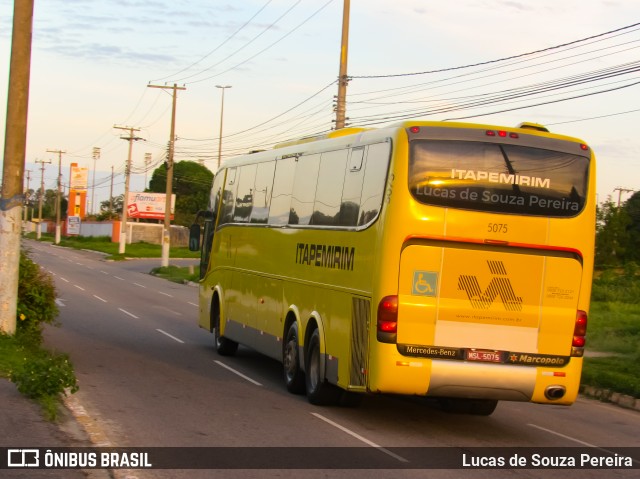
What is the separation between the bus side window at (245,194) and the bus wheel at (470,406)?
5.66 metres

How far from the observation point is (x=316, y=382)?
1423 centimetres

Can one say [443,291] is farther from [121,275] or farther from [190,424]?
[121,275]

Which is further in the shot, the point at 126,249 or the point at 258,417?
the point at 126,249

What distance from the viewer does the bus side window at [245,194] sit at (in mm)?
18828

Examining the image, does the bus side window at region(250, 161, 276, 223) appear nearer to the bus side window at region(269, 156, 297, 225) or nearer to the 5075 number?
the bus side window at region(269, 156, 297, 225)

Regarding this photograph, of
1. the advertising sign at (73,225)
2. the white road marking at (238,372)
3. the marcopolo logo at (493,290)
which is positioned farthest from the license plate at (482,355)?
the advertising sign at (73,225)

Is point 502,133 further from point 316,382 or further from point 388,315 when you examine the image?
point 316,382

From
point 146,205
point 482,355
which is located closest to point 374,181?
point 482,355

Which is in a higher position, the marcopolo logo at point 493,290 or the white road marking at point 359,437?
the marcopolo logo at point 493,290

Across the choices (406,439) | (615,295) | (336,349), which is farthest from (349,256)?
(615,295)

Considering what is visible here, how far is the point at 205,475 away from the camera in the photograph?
30.0 ft

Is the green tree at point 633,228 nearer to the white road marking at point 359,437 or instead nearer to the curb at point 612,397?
the curb at point 612,397

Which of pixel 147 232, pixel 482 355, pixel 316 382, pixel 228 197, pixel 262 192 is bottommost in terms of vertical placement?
pixel 147 232

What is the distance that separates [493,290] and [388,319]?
1307mm
